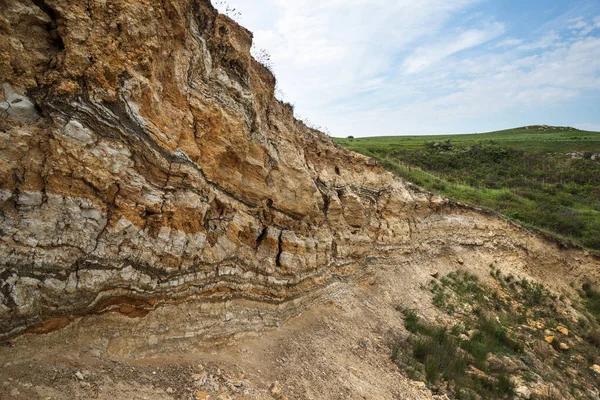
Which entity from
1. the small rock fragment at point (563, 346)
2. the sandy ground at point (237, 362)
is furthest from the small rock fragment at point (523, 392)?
the small rock fragment at point (563, 346)

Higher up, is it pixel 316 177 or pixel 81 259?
pixel 316 177

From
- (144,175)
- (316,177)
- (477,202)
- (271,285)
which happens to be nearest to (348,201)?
(316,177)

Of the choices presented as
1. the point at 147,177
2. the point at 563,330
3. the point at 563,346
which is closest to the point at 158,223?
the point at 147,177

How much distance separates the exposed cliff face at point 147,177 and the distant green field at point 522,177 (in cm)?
1388

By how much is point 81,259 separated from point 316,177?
6700 mm

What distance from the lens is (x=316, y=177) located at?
978 centimetres

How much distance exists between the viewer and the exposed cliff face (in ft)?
12.6

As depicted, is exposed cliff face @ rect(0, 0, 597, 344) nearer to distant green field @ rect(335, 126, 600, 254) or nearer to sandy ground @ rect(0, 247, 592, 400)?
sandy ground @ rect(0, 247, 592, 400)

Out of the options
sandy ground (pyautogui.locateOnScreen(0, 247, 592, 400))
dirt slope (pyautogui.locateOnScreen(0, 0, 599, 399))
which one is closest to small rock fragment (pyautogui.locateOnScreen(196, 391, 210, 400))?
sandy ground (pyautogui.locateOnScreen(0, 247, 592, 400))

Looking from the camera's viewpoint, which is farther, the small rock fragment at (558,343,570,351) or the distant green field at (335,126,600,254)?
the distant green field at (335,126,600,254)

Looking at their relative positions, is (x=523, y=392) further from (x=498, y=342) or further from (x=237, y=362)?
(x=237, y=362)

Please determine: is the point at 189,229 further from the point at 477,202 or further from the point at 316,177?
the point at 477,202

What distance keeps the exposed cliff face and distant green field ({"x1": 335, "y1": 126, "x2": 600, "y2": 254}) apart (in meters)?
13.9

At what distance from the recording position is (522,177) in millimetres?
30078
